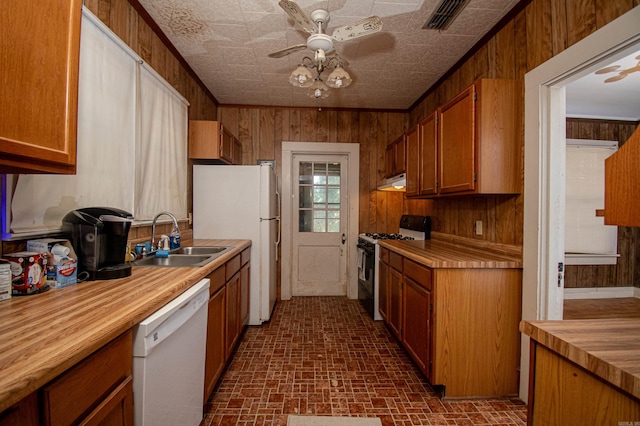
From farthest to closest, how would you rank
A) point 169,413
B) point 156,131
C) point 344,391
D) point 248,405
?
point 156,131 < point 344,391 < point 248,405 < point 169,413

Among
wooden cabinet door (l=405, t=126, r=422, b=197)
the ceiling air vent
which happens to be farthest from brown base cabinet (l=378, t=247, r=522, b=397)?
the ceiling air vent

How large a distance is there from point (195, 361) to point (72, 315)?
690 mm

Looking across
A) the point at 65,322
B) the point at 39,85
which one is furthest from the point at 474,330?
the point at 39,85

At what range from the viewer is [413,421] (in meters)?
1.74

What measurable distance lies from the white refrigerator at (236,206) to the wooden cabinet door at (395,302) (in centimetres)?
140

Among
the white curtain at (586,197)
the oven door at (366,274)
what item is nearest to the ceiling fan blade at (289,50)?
the oven door at (366,274)

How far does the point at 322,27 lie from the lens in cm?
207

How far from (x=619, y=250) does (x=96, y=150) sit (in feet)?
19.9

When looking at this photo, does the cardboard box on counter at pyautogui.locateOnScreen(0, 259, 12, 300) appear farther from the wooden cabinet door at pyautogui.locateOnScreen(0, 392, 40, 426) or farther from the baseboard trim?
the baseboard trim

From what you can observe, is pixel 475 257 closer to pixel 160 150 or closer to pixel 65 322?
pixel 65 322

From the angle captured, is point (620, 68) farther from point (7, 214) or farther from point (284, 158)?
point (7, 214)

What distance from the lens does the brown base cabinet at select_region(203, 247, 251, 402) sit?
5.93ft

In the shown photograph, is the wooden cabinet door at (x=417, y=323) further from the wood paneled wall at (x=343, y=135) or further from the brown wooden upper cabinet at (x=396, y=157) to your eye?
the wood paneled wall at (x=343, y=135)

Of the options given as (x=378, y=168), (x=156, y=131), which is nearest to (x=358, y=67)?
(x=378, y=168)
